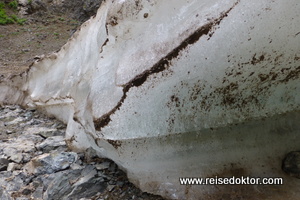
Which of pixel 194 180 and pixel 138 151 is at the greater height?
pixel 138 151

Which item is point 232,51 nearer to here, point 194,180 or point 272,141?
point 272,141

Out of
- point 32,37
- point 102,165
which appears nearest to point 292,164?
point 102,165

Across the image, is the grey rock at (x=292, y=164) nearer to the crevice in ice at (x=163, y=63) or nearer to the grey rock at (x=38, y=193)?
the crevice in ice at (x=163, y=63)

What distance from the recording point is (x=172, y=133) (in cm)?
155

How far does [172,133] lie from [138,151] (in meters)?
0.26

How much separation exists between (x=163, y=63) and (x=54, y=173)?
4.16ft

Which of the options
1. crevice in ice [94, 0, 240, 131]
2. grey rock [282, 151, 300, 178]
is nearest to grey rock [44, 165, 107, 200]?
crevice in ice [94, 0, 240, 131]

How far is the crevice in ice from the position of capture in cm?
132

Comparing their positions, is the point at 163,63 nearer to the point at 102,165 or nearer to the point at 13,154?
the point at 102,165

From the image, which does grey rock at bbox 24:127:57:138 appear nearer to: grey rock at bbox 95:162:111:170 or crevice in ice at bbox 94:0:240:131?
grey rock at bbox 95:162:111:170

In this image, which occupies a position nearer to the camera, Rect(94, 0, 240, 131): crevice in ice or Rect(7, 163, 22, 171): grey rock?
Rect(94, 0, 240, 131): crevice in ice

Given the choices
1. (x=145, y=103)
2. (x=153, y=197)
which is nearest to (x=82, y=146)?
(x=153, y=197)

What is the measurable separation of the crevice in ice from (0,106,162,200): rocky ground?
467mm

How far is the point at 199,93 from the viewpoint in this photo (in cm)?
145
